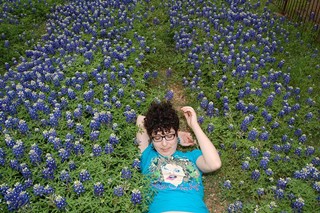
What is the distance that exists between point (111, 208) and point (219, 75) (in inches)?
137

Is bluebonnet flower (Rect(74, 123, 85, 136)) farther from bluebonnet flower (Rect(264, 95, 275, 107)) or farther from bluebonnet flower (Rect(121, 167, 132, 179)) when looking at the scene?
bluebonnet flower (Rect(264, 95, 275, 107))

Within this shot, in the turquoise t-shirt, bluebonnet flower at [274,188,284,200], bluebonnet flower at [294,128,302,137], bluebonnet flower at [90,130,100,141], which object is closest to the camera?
the turquoise t-shirt

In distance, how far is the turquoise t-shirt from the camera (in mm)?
3781

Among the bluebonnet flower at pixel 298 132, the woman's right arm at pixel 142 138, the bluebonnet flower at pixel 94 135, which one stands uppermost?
the bluebonnet flower at pixel 94 135

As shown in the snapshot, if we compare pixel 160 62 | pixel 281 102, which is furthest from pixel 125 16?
pixel 281 102

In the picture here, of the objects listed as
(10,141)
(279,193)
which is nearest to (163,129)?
(279,193)

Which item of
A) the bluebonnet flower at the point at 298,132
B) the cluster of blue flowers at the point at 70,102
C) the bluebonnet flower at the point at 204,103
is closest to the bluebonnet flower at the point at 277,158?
the bluebonnet flower at the point at 298,132

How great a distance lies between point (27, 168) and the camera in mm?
3947

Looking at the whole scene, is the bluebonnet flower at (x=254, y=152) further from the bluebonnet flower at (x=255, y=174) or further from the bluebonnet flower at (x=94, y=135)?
the bluebonnet flower at (x=94, y=135)

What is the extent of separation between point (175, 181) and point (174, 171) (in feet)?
0.41

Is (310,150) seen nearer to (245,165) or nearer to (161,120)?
(245,165)

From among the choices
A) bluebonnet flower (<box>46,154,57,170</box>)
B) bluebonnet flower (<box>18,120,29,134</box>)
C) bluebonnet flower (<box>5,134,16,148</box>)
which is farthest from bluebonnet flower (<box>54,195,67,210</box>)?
bluebonnet flower (<box>18,120,29,134</box>)

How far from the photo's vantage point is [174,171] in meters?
4.07

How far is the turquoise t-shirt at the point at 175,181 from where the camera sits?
12.4 ft
